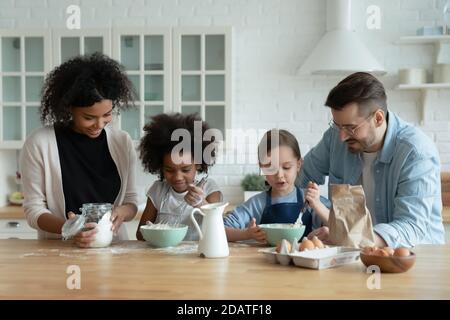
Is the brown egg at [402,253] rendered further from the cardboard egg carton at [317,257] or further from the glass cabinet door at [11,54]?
the glass cabinet door at [11,54]

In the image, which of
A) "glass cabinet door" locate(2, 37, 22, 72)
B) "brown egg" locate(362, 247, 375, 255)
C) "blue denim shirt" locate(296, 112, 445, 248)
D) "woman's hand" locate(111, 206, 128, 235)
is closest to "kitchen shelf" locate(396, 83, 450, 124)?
"blue denim shirt" locate(296, 112, 445, 248)

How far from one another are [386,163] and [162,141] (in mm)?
902

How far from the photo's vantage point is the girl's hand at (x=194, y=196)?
2273 mm

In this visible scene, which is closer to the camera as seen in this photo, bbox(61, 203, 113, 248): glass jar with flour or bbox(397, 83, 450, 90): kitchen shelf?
bbox(61, 203, 113, 248): glass jar with flour

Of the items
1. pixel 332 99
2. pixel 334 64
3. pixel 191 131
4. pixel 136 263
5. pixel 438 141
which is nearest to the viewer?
pixel 136 263

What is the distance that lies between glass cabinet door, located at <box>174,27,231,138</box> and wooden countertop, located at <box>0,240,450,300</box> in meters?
2.26

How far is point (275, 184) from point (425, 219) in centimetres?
60

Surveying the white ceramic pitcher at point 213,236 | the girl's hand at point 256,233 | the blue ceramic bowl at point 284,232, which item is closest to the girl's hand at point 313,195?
the blue ceramic bowl at point 284,232

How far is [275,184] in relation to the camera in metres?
2.36

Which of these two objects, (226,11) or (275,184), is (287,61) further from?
(275,184)

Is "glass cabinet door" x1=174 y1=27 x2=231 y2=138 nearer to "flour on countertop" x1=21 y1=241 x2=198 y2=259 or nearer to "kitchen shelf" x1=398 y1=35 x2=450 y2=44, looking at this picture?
"kitchen shelf" x1=398 y1=35 x2=450 y2=44

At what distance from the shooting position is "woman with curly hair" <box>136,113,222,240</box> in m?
2.38
